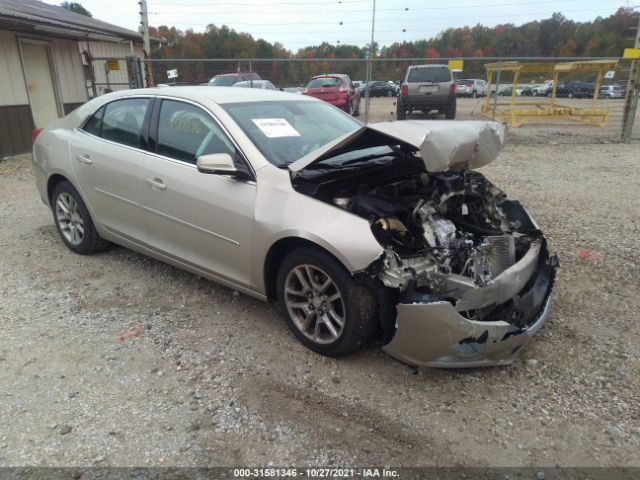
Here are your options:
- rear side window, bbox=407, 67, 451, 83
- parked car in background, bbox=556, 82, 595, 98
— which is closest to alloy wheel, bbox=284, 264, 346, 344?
rear side window, bbox=407, 67, 451, 83

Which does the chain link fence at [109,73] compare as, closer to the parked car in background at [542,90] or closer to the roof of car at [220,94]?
the roof of car at [220,94]

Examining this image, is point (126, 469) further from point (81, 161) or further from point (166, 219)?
point (81, 161)

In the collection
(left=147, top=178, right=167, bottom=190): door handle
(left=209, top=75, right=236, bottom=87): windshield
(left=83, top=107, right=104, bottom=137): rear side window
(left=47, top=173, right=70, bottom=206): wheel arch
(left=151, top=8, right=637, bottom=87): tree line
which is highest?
(left=151, top=8, right=637, bottom=87): tree line

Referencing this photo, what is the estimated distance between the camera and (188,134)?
12.1 ft

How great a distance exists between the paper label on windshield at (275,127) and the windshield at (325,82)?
1266cm

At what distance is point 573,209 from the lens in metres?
6.09

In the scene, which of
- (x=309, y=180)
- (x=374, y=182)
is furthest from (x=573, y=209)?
(x=309, y=180)

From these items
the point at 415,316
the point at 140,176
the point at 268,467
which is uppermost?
the point at 140,176

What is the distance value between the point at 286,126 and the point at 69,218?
2612 millimetres

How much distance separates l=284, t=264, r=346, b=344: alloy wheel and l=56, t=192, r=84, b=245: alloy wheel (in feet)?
8.63

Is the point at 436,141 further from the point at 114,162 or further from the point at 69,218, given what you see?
the point at 69,218

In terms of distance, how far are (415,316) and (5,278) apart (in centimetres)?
381

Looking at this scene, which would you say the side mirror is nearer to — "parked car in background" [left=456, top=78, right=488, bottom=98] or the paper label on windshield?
the paper label on windshield

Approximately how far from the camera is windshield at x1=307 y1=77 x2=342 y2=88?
15.8 meters
